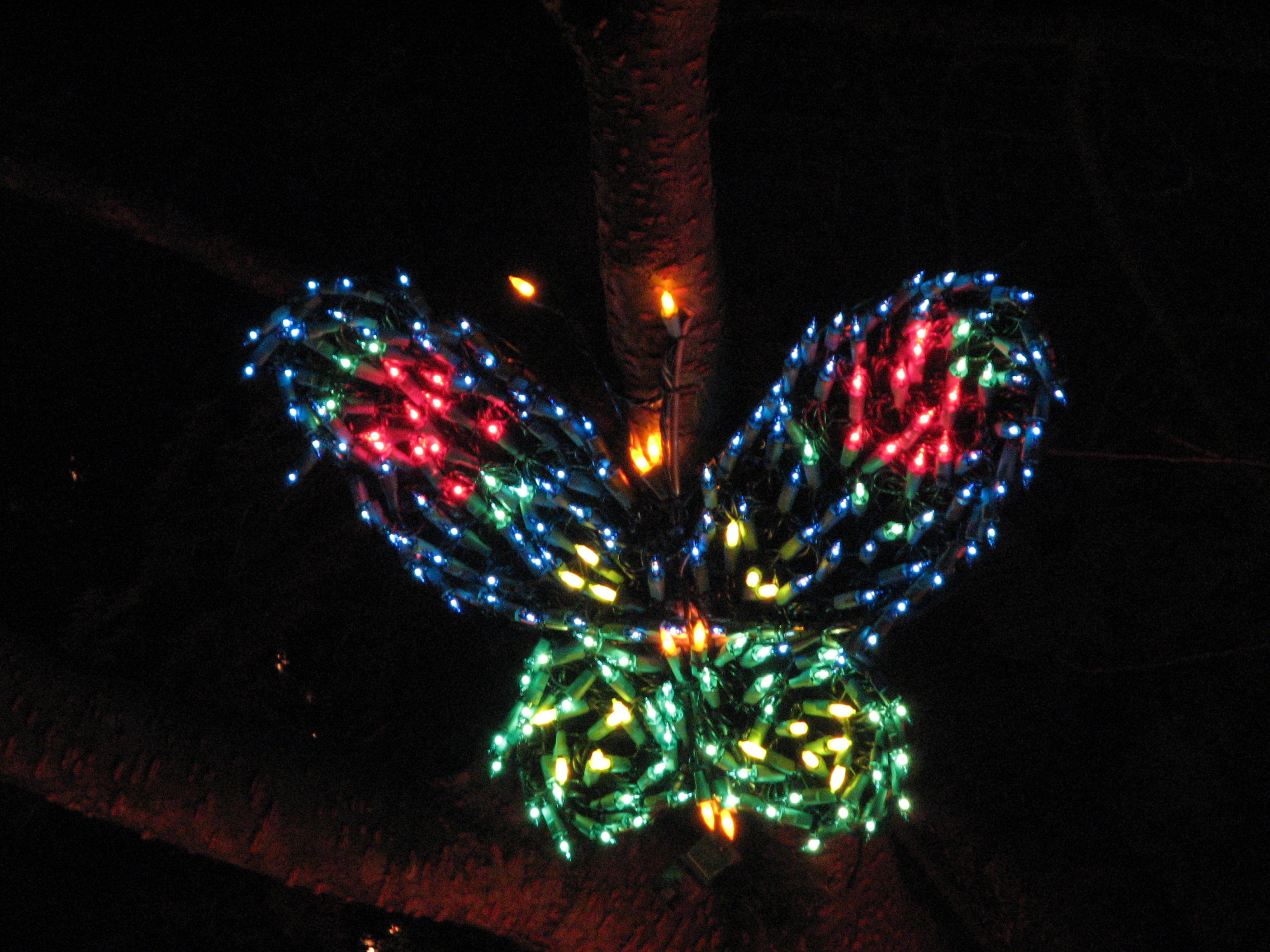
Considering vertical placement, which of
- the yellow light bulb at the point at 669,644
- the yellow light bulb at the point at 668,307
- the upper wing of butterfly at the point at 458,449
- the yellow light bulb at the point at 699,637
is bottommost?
the yellow light bulb at the point at 669,644

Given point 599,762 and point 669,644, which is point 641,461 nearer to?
point 669,644

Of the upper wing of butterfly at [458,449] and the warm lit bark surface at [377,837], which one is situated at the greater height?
the upper wing of butterfly at [458,449]

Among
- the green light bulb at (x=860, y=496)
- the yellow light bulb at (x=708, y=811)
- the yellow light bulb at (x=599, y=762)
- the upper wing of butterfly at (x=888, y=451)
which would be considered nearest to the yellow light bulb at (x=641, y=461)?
the upper wing of butterfly at (x=888, y=451)

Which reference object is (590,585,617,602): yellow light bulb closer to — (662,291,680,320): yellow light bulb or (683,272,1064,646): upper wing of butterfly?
(683,272,1064,646): upper wing of butterfly

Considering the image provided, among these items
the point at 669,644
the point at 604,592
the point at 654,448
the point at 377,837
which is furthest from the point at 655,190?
the point at 377,837

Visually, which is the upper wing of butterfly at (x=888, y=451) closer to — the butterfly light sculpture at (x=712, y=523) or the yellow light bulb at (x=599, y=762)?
the butterfly light sculpture at (x=712, y=523)

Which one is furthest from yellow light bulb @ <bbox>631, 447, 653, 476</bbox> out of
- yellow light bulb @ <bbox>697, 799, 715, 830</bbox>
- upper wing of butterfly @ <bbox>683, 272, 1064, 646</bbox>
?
yellow light bulb @ <bbox>697, 799, 715, 830</bbox>
